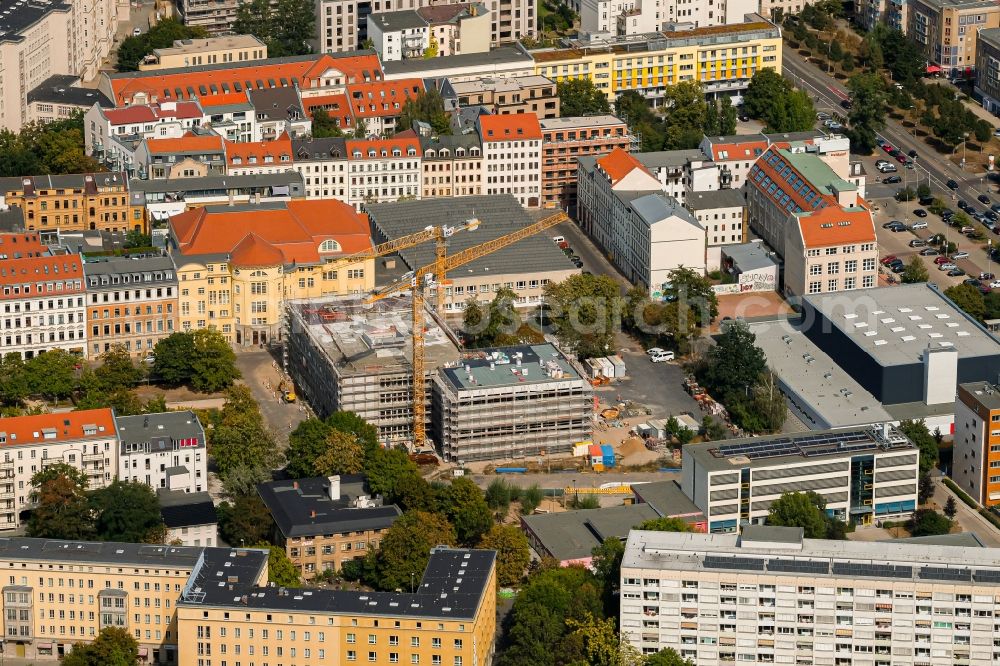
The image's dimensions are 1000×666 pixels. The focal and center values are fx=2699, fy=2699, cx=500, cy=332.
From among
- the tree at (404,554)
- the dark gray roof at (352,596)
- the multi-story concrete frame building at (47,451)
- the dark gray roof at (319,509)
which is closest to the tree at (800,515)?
the tree at (404,554)

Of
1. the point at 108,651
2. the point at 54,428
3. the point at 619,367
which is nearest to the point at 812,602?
the point at 108,651

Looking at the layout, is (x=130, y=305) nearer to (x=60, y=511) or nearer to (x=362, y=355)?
(x=362, y=355)

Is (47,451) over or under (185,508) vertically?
over

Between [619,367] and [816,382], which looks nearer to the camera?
[816,382]

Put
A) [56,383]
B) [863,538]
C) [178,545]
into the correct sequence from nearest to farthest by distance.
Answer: [178,545] → [863,538] → [56,383]

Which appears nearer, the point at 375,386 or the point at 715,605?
the point at 715,605

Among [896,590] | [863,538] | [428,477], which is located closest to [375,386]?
[428,477]

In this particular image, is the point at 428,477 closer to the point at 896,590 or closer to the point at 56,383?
the point at 56,383
